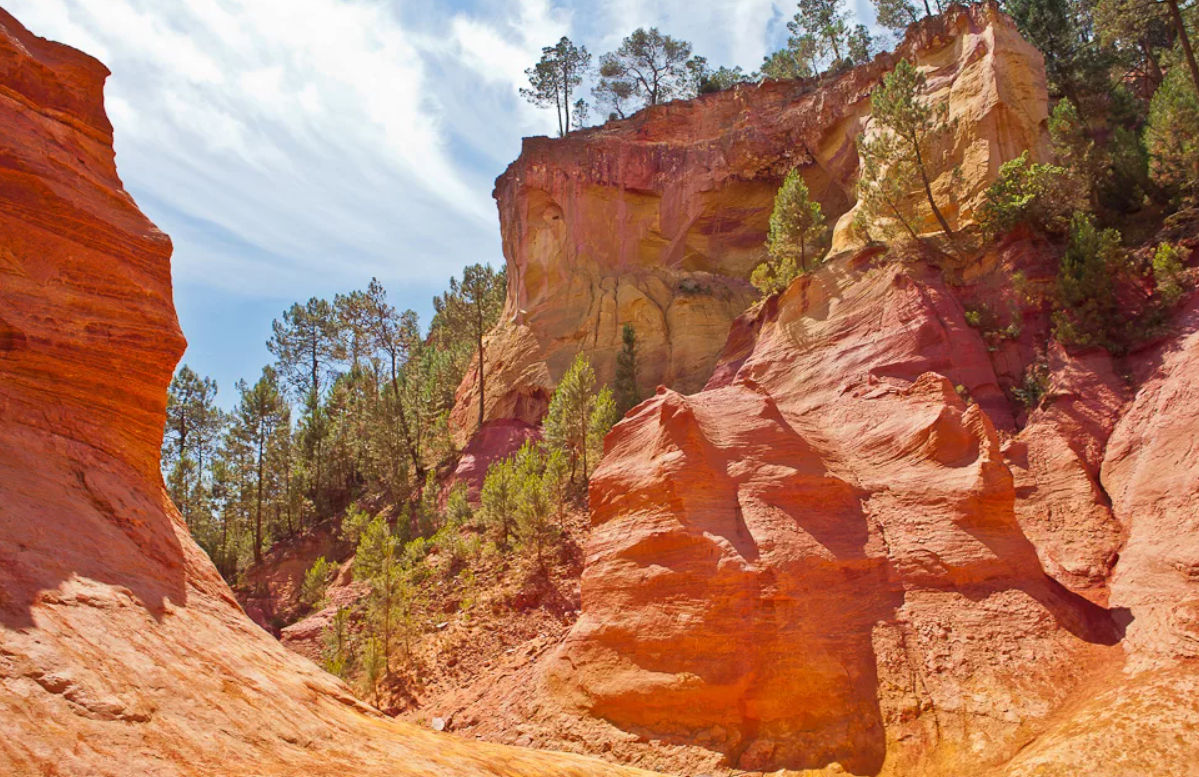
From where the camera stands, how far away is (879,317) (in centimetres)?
2372

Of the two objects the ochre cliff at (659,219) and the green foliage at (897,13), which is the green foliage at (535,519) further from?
the green foliage at (897,13)

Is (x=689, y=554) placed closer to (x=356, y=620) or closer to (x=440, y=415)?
(x=356, y=620)

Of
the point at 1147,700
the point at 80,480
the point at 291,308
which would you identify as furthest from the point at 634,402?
the point at 291,308

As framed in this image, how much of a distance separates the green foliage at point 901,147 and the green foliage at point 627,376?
13.3 m

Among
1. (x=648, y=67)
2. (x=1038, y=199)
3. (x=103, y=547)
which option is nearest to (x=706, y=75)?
(x=648, y=67)

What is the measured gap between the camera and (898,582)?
47.7 ft

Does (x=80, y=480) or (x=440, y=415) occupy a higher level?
(x=440, y=415)

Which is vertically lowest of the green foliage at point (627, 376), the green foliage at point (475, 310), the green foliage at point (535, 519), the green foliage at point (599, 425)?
the green foliage at point (535, 519)

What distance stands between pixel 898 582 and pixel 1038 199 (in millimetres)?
16504

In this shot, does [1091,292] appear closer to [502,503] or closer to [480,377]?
[502,503]

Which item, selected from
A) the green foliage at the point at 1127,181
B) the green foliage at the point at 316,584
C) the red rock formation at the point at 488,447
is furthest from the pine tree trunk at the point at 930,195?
the green foliage at the point at 316,584

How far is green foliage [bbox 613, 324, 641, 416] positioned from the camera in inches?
1348

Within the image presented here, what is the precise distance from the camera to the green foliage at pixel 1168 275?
19.6 m

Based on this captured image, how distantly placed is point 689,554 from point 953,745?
554cm
